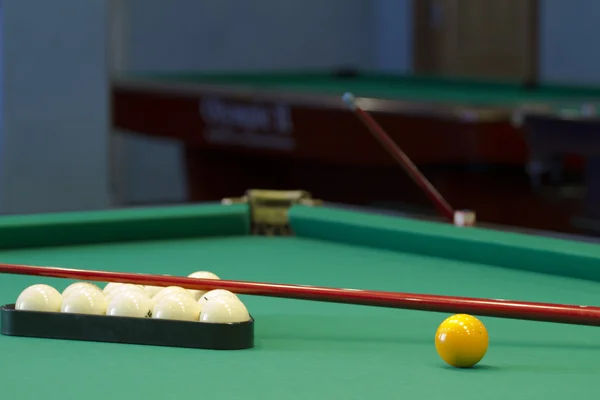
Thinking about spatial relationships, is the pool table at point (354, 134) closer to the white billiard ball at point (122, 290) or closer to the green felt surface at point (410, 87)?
the green felt surface at point (410, 87)

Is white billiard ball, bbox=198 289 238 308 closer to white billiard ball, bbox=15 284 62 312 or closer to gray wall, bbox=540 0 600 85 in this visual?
white billiard ball, bbox=15 284 62 312

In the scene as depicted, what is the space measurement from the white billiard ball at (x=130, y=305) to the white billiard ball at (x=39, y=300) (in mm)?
72

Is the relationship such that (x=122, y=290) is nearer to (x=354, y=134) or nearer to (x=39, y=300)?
(x=39, y=300)

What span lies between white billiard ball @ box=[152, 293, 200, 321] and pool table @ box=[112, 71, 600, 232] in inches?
97.1

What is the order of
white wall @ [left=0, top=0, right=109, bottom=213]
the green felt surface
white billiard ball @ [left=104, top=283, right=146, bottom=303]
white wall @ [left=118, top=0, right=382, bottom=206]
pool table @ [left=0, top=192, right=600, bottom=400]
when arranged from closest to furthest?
pool table @ [left=0, top=192, right=600, bottom=400] → white billiard ball @ [left=104, top=283, right=146, bottom=303] → the green felt surface → white wall @ [left=0, top=0, right=109, bottom=213] → white wall @ [left=118, top=0, right=382, bottom=206]

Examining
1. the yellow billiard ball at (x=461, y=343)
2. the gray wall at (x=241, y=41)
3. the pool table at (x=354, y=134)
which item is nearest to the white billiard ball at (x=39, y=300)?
the yellow billiard ball at (x=461, y=343)

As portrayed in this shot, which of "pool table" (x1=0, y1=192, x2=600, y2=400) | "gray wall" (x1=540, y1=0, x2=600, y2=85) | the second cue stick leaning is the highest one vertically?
"gray wall" (x1=540, y1=0, x2=600, y2=85)

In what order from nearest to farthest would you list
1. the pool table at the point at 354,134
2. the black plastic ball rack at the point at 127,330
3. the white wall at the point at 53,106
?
the black plastic ball rack at the point at 127,330, the pool table at the point at 354,134, the white wall at the point at 53,106

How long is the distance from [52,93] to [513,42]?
3.05 metres

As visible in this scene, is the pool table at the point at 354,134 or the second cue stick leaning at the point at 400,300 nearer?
the second cue stick leaning at the point at 400,300

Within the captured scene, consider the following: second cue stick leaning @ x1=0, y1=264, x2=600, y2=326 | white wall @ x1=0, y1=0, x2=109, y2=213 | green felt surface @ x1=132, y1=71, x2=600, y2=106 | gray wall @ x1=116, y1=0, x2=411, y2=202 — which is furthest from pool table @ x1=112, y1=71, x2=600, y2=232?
second cue stick leaning @ x1=0, y1=264, x2=600, y2=326

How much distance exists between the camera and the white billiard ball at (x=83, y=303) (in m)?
1.41

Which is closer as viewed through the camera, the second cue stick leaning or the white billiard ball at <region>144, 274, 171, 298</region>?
the second cue stick leaning

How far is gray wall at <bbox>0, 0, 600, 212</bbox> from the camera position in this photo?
6441 mm
